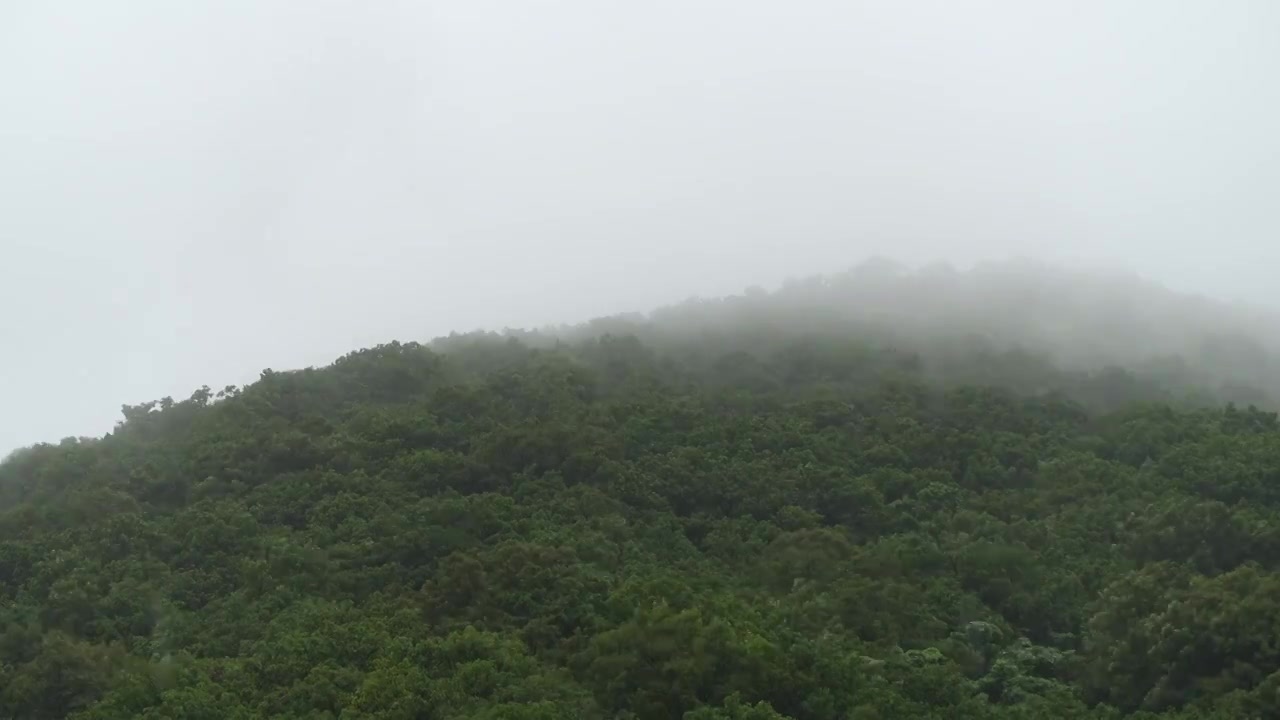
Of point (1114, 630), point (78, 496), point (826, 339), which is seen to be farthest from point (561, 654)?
point (826, 339)

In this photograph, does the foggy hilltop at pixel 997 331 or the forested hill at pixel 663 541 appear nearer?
the forested hill at pixel 663 541

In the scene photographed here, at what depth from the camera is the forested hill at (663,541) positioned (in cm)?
2027

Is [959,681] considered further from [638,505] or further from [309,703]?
[638,505]

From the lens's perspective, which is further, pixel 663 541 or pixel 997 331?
pixel 997 331

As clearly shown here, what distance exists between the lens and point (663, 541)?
31.3 m

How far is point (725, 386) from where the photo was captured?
44781 millimetres

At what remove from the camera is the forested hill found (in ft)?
66.5

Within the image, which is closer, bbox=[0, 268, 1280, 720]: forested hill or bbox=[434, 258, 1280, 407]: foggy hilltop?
bbox=[0, 268, 1280, 720]: forested hill

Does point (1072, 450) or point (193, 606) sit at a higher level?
point (193, 606)

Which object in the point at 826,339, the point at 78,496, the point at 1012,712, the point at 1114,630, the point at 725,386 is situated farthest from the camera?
the point at 826,339

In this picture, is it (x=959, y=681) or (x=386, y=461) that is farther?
(x=386, y=461)

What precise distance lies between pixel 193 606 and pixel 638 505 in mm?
10955

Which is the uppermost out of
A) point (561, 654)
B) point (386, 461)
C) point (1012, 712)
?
point (386, 461)

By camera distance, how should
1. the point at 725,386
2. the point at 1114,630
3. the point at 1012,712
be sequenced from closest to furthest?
the point at 1012,712 → the point at 1114,630 → the point at 725,386
